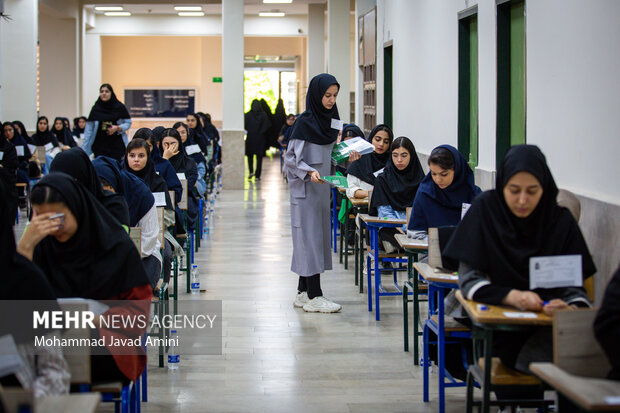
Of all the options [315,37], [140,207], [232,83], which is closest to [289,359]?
[140,207]

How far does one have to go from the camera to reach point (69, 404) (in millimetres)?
2537

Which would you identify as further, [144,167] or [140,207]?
[144,167]

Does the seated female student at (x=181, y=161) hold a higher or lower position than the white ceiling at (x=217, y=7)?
lower

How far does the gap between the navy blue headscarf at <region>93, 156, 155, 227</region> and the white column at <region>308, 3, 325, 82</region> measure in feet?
50.7

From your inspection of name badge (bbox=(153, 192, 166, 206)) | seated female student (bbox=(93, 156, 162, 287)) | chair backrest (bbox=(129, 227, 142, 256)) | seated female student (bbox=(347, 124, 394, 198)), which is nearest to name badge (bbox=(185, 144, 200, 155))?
seated female student (bbox=(347, 124, 394, 198))

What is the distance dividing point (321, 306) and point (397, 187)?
1.20 metres

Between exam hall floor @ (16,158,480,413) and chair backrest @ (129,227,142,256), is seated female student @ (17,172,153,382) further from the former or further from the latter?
exam hall floor @ (16,158,480,413)

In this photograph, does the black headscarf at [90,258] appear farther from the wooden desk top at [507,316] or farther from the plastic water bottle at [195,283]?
the plastic water bottle at [195,283]

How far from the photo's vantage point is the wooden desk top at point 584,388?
96.1 inches

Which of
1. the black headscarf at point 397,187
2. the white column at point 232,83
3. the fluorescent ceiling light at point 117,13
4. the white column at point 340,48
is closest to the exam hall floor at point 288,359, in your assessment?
the black headscarf at point 397,187

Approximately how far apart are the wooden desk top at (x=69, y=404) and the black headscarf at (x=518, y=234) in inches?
71.1

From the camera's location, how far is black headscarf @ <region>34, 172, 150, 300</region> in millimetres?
3383

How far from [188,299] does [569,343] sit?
4.73 m

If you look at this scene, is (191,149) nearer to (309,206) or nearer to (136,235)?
(309,206)
